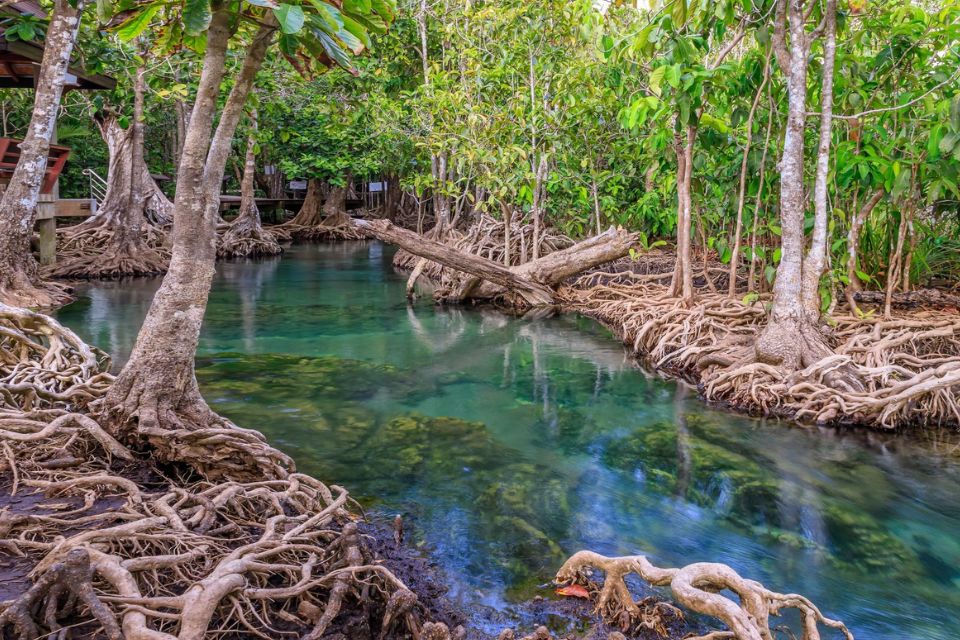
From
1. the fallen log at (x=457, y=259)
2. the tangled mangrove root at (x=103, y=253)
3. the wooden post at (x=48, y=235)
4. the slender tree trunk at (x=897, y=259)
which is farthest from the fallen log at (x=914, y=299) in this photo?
the tangled mangrove root at (x=103, y=253)

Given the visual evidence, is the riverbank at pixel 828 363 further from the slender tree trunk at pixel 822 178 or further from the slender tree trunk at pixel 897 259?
the slender tree trunk at pixel 822 178

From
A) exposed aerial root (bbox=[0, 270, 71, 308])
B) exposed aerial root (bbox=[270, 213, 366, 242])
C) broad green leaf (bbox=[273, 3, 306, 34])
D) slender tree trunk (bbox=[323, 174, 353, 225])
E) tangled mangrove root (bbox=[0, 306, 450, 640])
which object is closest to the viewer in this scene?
tangled mangrove root (bbox=[0, 306, 450, 640])

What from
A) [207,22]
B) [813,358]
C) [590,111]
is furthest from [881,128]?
[207,22]

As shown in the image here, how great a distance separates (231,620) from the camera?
279 cm

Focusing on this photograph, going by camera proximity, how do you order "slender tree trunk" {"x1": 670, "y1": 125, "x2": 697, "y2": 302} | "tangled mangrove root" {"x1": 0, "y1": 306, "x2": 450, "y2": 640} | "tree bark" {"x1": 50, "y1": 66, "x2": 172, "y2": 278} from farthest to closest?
1. "tree bark" {"x1": 50, "y1": 66, "x2": 172, "y2": 278}
2. "slender tree trunk" {"x1": 670, "y1": 125, "x2": 697, "y2": 302}
3. "tangled mangrove root" {"x1": 0, "y1": 306, "x2": 450, "y2": 640}

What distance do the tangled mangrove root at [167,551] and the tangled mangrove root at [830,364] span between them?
177 inches

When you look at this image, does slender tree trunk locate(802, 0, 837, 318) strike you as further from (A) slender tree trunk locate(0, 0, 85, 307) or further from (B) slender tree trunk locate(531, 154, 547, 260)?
(A) slender tree trunk locate(0, 0, 85, 307)

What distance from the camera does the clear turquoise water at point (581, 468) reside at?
4.23m

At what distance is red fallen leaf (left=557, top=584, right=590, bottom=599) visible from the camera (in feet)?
12.1

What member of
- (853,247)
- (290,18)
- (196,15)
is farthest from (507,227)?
(290,18)

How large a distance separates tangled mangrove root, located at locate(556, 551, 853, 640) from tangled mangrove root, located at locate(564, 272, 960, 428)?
10.8ft

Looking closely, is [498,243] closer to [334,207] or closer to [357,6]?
[357,6]

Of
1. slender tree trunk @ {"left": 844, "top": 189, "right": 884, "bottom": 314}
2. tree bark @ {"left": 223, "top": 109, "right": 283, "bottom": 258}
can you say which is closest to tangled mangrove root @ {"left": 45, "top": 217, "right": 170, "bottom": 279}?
tree bark @ {"left": 223, "top": 109, "right": 283, "bottom": 258}

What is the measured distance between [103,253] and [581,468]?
495 inches
